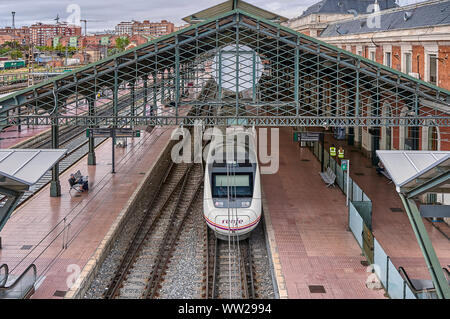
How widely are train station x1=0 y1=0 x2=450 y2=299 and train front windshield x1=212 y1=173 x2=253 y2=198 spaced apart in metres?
0.05

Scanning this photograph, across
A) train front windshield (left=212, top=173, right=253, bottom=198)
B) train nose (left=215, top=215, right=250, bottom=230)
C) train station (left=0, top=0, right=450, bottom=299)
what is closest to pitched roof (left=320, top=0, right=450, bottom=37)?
train station (left=0, top=0, right=450, bottom=299)

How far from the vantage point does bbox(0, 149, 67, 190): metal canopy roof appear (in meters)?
9.39

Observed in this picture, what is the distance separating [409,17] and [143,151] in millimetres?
17232

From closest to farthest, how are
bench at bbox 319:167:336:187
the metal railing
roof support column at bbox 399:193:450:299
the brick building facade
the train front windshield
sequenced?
roof support column at bbox 399:193:450:299
the metal railing
the train front windshield
the brick building facade
bench at bbox 319:167:336:187

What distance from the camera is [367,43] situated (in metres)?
30.7

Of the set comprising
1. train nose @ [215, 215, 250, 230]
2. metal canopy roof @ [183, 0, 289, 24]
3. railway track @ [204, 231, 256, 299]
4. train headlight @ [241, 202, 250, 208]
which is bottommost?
railway track @ [204, 231, 256, 299]

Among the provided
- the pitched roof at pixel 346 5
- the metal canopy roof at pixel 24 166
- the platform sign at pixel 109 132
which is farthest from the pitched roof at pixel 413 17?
the pitched roof at pixel 346 5

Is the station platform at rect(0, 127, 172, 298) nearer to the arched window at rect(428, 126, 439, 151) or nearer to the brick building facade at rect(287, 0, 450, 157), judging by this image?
the brick building facade at rect(287, 0, 450, 157)

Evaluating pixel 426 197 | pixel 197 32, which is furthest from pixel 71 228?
pixel 426 197

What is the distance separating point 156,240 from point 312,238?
5.27 m

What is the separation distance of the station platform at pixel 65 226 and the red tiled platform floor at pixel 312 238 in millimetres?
5837

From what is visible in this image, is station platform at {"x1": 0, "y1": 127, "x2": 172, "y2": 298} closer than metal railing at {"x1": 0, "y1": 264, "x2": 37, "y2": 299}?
No

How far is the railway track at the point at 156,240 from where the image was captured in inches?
523

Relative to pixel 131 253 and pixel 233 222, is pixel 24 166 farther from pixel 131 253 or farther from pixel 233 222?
pixel 233 222
